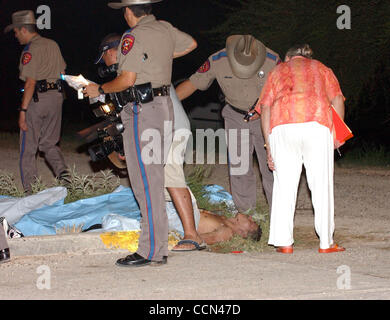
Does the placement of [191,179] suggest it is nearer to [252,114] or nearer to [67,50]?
[252,114]

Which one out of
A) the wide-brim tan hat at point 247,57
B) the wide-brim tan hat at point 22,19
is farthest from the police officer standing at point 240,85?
the wide-brim tan hat at point 22,19

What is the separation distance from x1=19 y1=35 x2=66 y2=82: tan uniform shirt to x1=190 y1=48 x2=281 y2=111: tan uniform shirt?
87.5 inches

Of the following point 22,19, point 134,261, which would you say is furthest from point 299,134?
point 22,19

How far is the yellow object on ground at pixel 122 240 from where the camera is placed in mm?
6738

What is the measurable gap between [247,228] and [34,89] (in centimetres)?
324

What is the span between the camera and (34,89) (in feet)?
29.3

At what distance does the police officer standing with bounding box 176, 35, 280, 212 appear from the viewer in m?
7.30

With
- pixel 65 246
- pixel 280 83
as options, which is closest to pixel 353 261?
pixel 280 83

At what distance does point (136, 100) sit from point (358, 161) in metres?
9.03

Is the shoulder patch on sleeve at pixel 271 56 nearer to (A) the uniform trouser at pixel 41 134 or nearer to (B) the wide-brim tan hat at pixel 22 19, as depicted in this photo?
(A) the uniform trouser at pixel 41 134

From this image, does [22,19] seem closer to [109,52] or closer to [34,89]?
[34,89]

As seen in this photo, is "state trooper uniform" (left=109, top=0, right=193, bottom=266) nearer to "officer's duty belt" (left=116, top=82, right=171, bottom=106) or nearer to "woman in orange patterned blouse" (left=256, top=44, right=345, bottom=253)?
"officer's duty belt" (left=116, top=82, right=171, bottom=106)

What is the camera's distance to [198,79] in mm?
7473

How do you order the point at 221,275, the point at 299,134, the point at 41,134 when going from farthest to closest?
the point at 41,134 → the point at 299,134 → the point at 221,275
